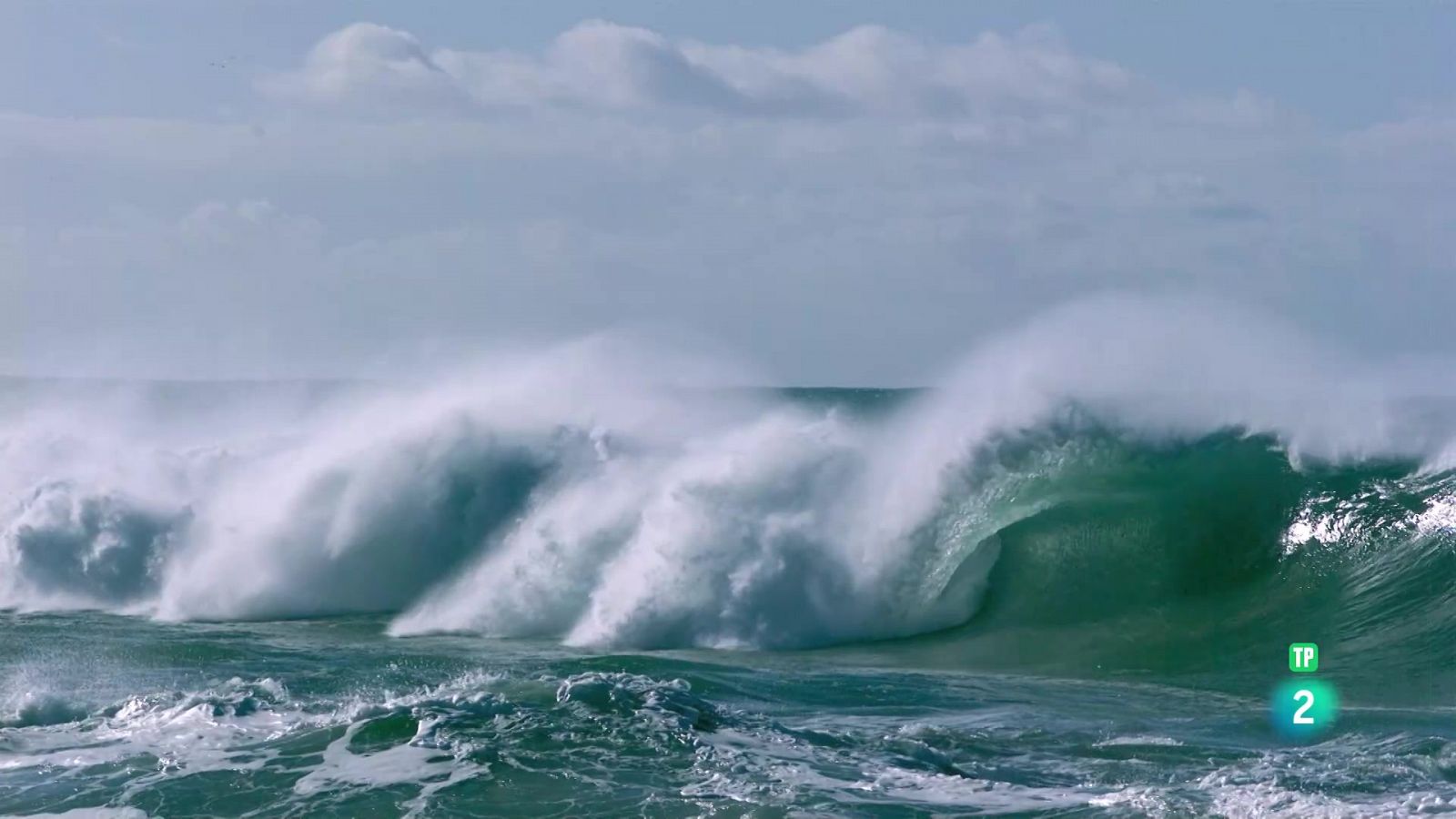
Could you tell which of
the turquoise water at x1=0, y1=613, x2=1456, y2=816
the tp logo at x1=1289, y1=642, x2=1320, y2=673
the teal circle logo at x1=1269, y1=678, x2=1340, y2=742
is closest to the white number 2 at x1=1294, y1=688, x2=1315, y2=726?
the teal circle logo at x1=1269, y1=678, x2=1340, y2=742

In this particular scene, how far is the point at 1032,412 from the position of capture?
830 inches

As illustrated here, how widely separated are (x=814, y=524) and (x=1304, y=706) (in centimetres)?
700

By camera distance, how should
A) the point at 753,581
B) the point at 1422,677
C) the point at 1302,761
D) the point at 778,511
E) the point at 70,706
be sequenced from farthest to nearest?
the point at 778,511 → the point at 753,581 → the point at 1422,677 → the point at 70,706 → the point at 1302,761

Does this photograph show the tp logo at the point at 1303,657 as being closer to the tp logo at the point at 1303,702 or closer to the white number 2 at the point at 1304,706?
the tp logo at the point at 1303,702

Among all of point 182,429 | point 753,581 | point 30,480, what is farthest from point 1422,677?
point 182,429

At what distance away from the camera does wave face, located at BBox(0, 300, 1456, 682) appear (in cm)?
1778

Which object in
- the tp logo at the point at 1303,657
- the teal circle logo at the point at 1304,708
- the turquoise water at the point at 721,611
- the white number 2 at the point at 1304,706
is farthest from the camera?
the tp logo at the point at 1303,657

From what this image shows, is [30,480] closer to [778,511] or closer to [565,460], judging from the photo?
[565,460]

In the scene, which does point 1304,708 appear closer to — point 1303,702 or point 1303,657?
point 1303,702

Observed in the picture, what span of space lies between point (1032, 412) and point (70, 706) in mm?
12991

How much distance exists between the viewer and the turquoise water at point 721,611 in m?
11.1

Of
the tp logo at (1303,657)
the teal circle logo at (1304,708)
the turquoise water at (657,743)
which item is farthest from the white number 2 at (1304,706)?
the tp logo at (1303,657)

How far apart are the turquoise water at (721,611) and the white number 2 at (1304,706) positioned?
301 mm

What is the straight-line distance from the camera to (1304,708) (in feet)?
45.1
